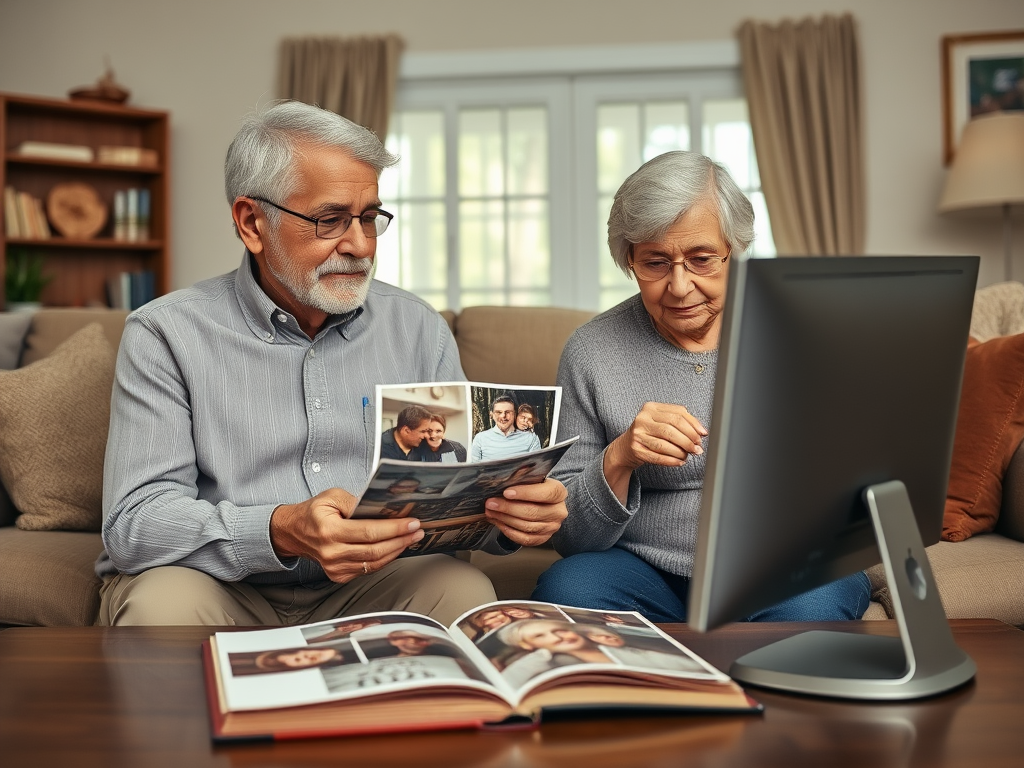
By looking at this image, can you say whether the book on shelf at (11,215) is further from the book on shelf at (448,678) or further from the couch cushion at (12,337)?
the book on shelf at (448,678)

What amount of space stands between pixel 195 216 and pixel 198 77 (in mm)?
Result: 681

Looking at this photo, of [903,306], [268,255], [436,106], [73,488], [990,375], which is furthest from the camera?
[436,106]

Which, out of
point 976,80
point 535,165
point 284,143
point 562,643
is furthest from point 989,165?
point 562,643

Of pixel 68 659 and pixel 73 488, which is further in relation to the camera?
pixel 73 488

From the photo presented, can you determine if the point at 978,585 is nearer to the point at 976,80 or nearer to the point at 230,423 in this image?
the point at 230,423

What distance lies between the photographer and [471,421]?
1.30 metres

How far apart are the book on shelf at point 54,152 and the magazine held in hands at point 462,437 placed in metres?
3.85

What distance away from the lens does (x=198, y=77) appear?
486 cm

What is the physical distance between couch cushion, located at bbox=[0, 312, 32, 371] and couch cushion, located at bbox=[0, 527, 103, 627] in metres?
0.65

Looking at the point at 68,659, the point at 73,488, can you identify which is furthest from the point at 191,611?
the point at 73,488

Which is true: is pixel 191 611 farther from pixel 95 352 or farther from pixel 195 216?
pixel 195 216

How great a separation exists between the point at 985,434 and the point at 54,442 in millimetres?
1924

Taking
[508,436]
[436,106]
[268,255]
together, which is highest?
[436,106]

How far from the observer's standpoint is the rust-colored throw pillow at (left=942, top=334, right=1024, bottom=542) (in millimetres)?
1970
